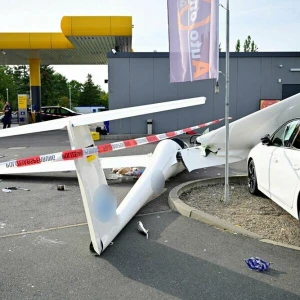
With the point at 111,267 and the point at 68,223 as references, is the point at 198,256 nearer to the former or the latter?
the point at 111,267

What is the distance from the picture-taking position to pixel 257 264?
12.4 feet

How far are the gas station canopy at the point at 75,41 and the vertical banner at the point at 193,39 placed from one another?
43.8ft

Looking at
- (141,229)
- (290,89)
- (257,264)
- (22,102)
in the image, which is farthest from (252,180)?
(22,102)

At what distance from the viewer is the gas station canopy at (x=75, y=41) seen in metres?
19.6

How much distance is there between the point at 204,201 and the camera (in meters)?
6.21

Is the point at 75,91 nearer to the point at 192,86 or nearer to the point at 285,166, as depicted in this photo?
the point at 192,86

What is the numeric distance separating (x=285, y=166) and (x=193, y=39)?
9.05 feet

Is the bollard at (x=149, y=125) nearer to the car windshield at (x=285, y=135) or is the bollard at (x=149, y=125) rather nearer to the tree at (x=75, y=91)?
the car windshield at (x=285, y=135)

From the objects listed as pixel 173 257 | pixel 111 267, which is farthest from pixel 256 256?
pixel 111 267

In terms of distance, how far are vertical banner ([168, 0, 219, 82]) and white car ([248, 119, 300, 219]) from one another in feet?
4.65

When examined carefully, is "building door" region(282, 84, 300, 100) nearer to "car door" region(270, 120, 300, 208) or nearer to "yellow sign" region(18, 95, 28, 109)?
"car door" region(270, 120, 300, 208)

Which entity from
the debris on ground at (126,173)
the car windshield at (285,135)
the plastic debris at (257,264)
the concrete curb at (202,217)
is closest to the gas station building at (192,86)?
the debris on ground at (126,173)

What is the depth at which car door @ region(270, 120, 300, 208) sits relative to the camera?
460cm

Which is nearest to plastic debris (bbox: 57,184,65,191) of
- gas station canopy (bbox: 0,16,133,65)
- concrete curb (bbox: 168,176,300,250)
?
concrete curb (bbox: 168,176,300,250)
